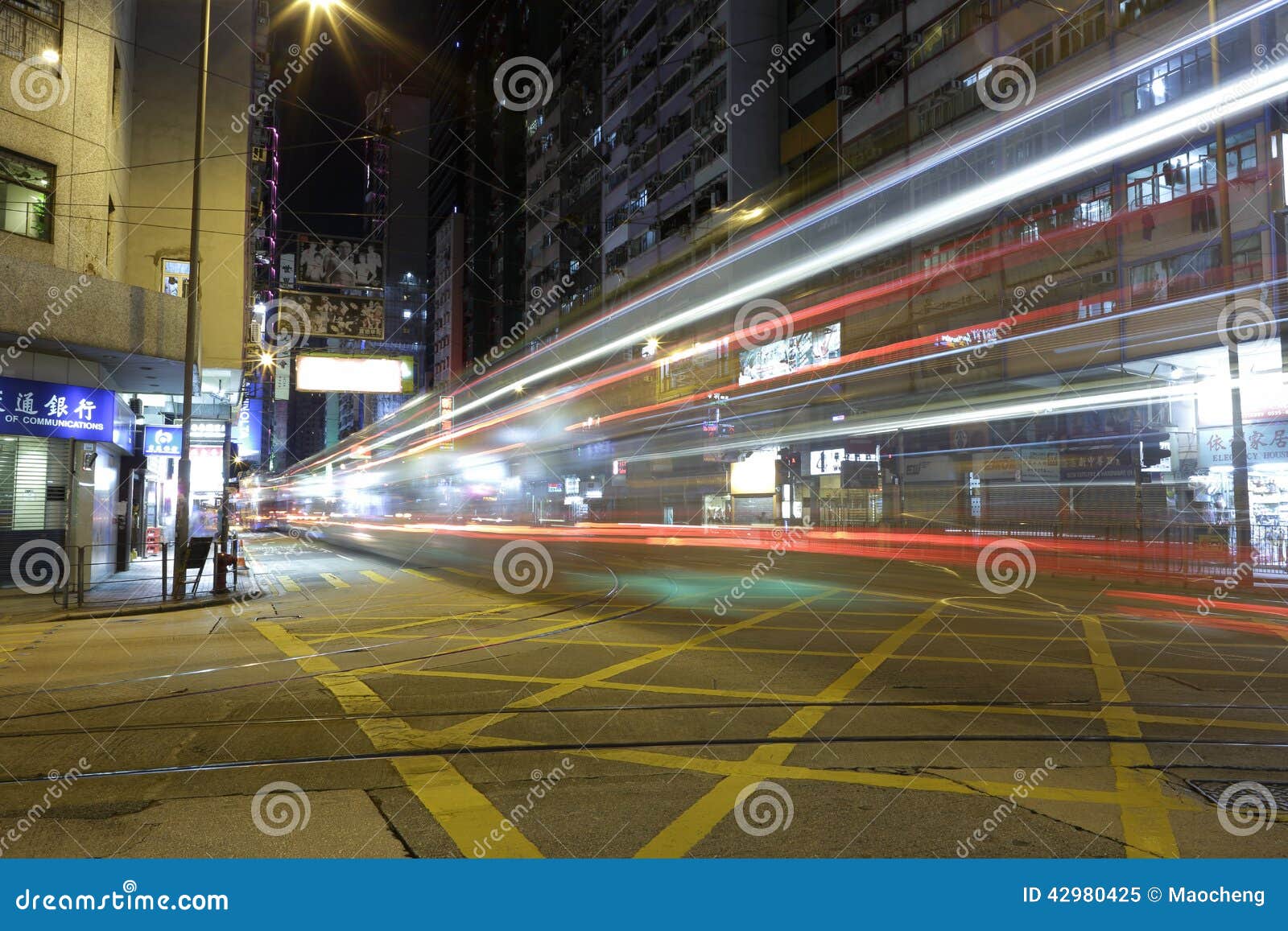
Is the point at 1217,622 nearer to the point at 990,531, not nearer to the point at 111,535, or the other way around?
the point at 990,531

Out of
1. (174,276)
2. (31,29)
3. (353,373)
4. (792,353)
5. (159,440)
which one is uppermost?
(31,29)

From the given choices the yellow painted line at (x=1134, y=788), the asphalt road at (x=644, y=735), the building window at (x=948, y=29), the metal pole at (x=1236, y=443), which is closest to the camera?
the yellow painted line at (x=1134, y=788)

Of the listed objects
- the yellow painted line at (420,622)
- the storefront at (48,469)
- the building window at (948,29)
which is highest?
the building window at (948,29)

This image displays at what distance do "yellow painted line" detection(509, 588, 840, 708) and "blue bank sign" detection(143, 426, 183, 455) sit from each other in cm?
1849

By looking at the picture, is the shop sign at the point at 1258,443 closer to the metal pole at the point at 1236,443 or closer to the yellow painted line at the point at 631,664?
the metal pole at the point at 1236,443

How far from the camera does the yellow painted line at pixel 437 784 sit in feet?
13.8

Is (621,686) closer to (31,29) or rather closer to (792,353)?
(31,29)

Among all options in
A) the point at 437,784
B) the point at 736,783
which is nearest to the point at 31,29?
the point at 437,784

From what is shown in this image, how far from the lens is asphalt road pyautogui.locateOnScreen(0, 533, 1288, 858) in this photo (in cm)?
438

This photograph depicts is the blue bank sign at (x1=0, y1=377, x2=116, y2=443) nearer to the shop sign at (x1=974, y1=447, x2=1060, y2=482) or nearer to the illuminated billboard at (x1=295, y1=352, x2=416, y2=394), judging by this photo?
the illuminated billboard at (x1=295, y1=352, x2=416, y2=394)

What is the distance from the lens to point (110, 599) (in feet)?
53.0

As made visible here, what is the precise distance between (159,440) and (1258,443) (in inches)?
1117

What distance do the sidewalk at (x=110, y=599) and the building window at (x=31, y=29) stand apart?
34.2 feet

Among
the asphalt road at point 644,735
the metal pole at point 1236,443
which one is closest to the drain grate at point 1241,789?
the asphalt road at point 644,735
